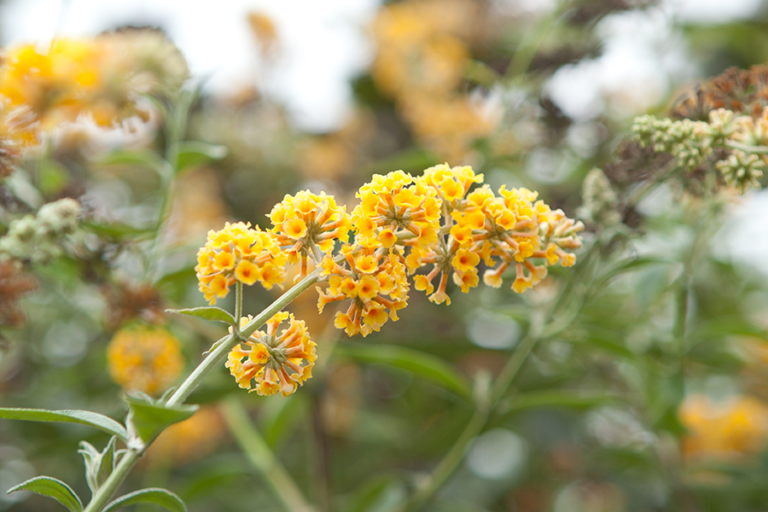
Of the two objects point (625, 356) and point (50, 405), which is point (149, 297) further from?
point (625, 356)

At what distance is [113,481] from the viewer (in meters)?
0.77

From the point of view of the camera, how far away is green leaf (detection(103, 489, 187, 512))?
796 mm

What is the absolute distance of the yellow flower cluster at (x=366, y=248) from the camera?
831 millimetres

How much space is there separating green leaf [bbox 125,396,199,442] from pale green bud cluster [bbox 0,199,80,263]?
0.54 meters

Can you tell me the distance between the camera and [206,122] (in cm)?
282

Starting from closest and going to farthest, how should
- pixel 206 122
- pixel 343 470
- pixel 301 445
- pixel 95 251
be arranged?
1. pixel 95 251
2. pixel 343 470
3. pixel 301 445
4. pixel 206 122

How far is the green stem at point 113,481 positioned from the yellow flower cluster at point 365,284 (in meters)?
0.33

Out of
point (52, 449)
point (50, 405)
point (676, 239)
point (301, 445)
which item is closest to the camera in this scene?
point (52, 449)

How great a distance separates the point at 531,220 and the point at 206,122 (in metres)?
2.31

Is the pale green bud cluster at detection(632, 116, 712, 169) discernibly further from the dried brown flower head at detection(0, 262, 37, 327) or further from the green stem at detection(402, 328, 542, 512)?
the dried brown flower head at detection(0, 262, 37, 327)

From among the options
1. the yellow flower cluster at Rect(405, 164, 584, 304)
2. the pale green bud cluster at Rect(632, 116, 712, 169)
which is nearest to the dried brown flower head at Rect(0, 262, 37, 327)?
the yellow flower cluster at Rect(405, 164, 584, 304)

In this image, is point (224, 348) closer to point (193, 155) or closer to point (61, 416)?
point (61, 416)

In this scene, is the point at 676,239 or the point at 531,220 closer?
the point at 531,220

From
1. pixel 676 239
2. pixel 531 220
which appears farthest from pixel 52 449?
pixel 676 239
